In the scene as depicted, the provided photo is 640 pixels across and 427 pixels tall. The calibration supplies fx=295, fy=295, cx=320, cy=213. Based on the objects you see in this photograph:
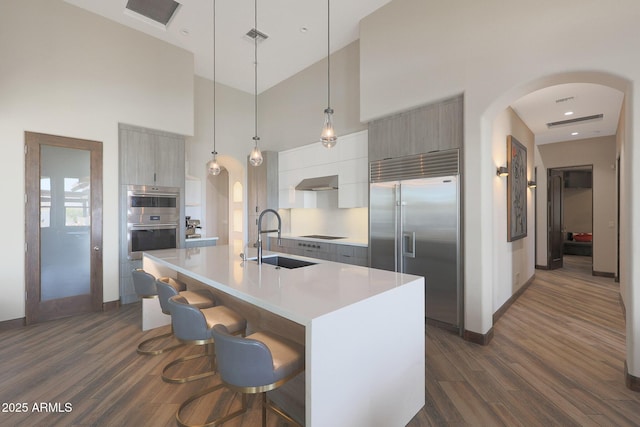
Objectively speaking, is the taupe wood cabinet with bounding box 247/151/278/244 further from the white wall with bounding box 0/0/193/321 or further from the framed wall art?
the framed wall art

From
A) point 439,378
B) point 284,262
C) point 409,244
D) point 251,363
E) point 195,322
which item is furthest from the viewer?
point 409,244

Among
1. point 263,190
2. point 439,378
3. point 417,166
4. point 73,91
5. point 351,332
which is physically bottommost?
point 439,378

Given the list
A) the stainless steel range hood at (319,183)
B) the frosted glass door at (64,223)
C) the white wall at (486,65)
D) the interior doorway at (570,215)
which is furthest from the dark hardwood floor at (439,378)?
the interior doorway at (570,215)

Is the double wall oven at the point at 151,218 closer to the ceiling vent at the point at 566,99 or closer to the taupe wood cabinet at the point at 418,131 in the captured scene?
the taupe wood cabinet at the point at 418,131

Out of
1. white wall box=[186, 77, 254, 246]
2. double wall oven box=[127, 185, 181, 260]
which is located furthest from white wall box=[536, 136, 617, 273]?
double wall oven box=[127, 185, 181, 260]

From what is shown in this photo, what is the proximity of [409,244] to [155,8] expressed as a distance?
472cm

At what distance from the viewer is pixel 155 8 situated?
4086 millimetres

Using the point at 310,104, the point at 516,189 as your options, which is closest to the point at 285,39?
the point at 310,104

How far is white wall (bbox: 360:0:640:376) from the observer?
229 cm

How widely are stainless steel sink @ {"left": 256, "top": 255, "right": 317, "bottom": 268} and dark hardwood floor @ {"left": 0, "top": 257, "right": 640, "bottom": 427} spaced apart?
1.18 m

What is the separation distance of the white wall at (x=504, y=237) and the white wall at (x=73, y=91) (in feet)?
15.6

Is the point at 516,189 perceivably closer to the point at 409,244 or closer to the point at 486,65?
the point at 409,244

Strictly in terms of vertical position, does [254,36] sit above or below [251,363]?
above

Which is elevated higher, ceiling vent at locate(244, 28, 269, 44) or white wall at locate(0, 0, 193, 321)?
ceiling vent at locate(244, 28, 269, 44)
